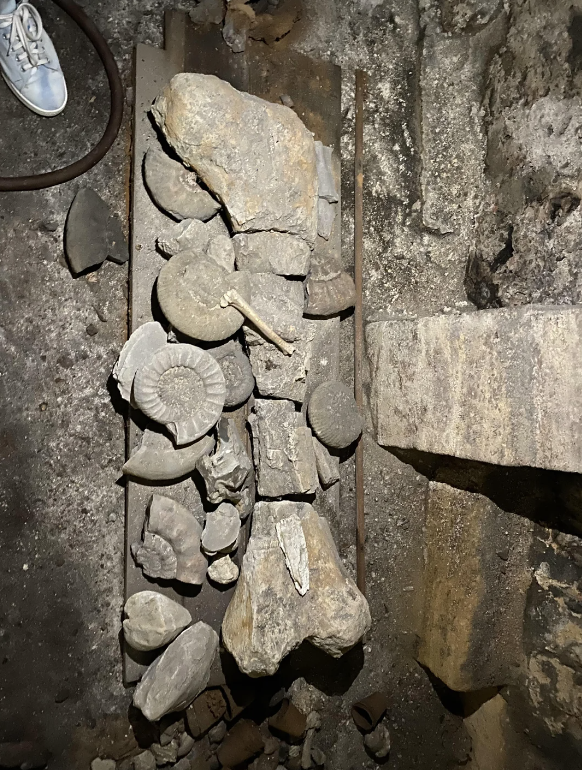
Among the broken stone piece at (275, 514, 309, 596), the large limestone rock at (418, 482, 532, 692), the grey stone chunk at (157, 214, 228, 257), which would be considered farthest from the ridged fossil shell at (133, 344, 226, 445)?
the large limestone rock at (418, 482, 532, 692)

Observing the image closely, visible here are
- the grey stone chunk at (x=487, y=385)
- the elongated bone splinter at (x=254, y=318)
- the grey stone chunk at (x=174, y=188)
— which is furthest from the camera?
the grey stone chunk at (x=174, y=188)

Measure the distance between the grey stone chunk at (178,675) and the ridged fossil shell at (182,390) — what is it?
0.94 m

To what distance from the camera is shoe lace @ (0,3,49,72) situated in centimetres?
263

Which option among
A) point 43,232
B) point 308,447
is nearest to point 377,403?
point 308,447

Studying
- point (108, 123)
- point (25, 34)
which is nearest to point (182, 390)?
point (108, 123)

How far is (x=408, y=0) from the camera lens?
3316 mm

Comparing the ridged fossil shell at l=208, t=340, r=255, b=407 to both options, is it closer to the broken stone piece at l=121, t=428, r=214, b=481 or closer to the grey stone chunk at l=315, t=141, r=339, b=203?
the broken stone piece at l=121, t=428, r=214, b=481

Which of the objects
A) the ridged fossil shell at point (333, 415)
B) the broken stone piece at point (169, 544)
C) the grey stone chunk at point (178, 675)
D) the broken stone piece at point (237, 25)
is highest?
the broken stone piece at point (237, 25)

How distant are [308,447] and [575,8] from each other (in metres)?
2.38

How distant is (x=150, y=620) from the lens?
2.70 metres

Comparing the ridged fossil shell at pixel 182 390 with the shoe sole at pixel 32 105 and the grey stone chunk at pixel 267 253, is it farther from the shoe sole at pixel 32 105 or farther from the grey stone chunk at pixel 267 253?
the shoe sole at pixel 32 105

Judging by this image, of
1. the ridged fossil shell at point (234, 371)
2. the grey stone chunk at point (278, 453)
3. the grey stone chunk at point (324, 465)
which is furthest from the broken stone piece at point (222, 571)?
the ridged fossil shell at point (234, 371)

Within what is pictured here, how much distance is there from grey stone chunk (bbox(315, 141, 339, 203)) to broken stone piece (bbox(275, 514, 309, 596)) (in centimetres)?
165

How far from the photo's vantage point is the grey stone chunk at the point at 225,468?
→ 2709 mm
